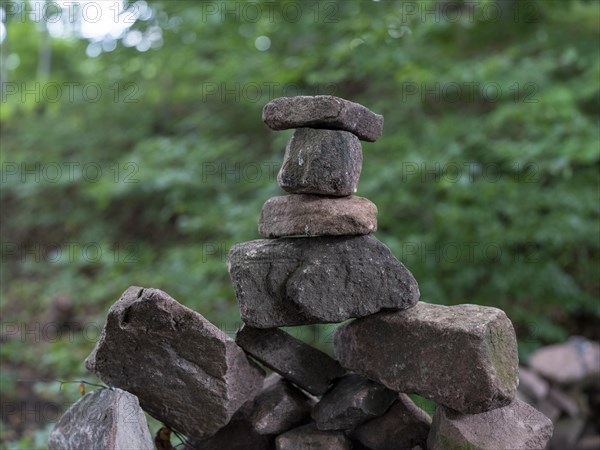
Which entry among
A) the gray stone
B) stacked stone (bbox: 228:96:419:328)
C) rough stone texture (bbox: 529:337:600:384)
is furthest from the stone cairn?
rough stone texture (bbox: 529:337:600:384)

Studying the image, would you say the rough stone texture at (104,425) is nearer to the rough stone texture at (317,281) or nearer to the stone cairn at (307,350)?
the stone cairn at (307,350)

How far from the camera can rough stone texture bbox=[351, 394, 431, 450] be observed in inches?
117

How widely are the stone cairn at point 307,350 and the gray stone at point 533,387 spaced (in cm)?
319

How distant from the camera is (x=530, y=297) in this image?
679 centimetres

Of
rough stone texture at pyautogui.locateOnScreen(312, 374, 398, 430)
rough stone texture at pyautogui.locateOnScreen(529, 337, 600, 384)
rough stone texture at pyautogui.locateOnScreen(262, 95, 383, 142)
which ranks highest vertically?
rough stone texture at pyautogui.locateOnScreen(262, 95, 383, 142)

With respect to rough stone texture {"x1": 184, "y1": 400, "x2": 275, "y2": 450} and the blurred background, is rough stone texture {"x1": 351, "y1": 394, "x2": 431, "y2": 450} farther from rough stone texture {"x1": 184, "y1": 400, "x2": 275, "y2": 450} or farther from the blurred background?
the blurred background

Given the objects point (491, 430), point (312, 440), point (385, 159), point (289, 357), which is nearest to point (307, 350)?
point (289, 357)

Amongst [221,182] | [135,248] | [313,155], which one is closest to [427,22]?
[221,182]

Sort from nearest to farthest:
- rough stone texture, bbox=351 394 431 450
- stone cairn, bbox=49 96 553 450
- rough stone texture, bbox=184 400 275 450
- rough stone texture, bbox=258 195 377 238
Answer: stone cairn, bbox=49 96 553 450
rough stone texture, bbox=258 195 377 238
rough stone texture, bbox=351 394 431 450
rough stone texture, bbox=184 400 275 450

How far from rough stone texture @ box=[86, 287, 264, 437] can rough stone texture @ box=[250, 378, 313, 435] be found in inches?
5.1

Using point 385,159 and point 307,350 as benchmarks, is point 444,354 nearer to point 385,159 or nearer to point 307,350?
point 307,350

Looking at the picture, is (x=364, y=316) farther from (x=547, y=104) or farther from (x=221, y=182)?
(x=221, y=182)

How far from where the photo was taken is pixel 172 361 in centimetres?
287

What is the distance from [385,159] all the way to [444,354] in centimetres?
372
